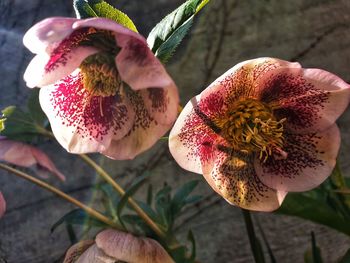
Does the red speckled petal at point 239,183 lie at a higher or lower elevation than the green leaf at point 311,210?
higher

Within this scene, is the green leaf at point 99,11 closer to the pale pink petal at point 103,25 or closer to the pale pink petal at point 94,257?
the pale pink petal at point 103,25

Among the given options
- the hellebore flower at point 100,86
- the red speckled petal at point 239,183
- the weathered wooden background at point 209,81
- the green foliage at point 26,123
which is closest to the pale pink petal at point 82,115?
the hellebore flower at point 100,86

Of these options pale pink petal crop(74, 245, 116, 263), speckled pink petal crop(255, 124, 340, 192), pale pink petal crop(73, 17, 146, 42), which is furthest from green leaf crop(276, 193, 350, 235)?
pale pink petal crop(73, 17, 146, 42)

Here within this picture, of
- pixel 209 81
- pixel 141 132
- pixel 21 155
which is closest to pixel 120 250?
pixel 141 132

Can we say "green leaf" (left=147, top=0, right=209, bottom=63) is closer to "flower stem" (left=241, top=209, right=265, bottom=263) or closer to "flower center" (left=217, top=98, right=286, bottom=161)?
"flower center" (left=217, top=98, right=286, bottom=161)

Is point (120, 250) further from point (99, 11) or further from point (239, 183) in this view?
point (99, 11)

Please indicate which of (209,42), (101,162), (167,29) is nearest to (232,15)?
(209,42)
